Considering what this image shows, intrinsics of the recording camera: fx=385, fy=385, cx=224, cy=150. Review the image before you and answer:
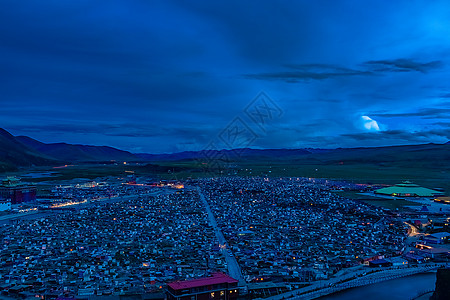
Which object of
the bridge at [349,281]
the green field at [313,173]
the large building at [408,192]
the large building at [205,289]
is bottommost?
the bridge at [349,281]

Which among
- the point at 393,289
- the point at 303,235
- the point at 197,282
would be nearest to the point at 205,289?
the point at 197,282

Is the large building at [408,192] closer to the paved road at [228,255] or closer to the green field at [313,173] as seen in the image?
the green field at [313,173]

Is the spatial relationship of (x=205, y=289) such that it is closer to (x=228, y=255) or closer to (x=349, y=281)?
(x=228, y=255)

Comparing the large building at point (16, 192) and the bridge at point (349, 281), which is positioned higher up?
the large building at point (16, 192)

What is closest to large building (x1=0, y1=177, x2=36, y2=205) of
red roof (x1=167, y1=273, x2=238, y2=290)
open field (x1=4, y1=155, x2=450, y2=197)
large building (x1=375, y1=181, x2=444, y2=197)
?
open field (x1=4, y1=155, x2=450, y2=197)

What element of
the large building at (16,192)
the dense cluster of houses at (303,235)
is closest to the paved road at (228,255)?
the dense cluster of houses at (303,235)

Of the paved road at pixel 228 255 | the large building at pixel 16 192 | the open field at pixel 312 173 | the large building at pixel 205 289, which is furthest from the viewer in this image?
the open field at pixel 312 173

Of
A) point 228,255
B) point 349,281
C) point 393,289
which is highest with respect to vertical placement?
point 228,255

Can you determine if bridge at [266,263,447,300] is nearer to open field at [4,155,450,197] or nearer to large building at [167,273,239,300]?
large building at [167,273,239,300]
